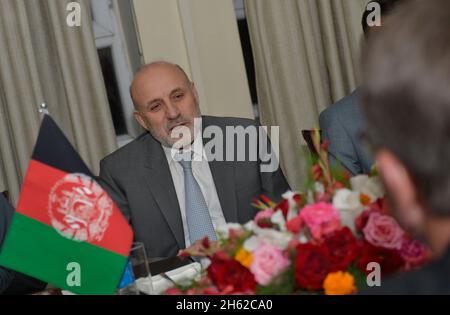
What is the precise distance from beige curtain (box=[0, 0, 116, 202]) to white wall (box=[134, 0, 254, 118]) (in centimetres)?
40

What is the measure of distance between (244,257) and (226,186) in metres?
1.52

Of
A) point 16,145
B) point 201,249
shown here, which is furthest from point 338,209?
point 16,145

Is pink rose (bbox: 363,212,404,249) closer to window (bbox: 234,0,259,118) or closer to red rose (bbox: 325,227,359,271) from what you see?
red rose (bbox: 325,227,359,271)

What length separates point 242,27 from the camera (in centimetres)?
507

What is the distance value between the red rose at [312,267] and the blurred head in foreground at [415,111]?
23.2 inches

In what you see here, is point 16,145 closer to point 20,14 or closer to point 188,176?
point 20,14

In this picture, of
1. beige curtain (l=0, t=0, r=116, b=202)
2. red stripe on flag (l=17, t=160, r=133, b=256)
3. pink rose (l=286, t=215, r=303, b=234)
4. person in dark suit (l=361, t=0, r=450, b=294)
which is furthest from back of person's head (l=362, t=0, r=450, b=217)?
beige curtain (l=0, t=0, r=116, b=202)

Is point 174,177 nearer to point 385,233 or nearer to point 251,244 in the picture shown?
point 251,244

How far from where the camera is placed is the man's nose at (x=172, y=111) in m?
3.34

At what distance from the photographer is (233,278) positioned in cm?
172

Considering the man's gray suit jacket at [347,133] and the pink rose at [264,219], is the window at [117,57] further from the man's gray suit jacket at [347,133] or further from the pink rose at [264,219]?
the pink rose at [264,219]

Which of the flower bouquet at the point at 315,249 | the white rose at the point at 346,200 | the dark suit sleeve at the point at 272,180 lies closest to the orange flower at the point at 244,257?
the flower bouquet at the point at 315,249

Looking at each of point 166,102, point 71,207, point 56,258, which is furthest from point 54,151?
point 166,102

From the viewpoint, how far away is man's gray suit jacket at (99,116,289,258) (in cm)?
320
